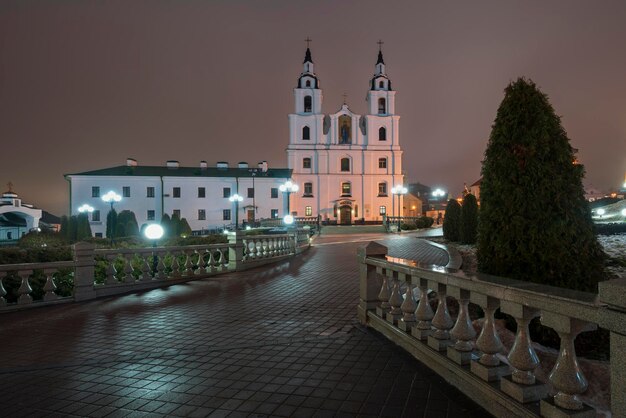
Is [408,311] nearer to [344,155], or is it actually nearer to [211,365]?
[211,365]

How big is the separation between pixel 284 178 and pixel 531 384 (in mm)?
56134

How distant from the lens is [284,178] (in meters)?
58.5

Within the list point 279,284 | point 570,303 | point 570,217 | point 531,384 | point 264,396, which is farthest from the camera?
point 279,284

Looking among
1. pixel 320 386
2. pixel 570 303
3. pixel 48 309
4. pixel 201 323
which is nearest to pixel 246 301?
pixel 201 323

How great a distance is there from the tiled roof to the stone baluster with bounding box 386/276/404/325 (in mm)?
50992

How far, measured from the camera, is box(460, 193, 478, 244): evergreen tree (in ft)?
59.4

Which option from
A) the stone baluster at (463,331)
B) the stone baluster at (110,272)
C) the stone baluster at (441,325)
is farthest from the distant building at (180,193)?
the stone baluster at (463,331)

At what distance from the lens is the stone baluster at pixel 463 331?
3.78 m

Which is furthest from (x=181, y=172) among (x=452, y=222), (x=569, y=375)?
(x=569, y=375)

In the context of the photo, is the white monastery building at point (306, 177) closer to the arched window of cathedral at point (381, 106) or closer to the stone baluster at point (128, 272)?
the arched window of cathedral at point (381, 106)

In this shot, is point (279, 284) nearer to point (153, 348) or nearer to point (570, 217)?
point (153, 348)

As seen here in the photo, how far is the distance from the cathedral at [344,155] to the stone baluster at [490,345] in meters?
57.6

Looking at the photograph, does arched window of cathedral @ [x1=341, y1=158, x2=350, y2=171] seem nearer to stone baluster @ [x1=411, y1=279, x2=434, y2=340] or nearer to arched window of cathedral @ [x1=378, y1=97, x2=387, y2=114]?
arched window of cathedral @ [x1=378, y1=97, x2=387, y2=114]

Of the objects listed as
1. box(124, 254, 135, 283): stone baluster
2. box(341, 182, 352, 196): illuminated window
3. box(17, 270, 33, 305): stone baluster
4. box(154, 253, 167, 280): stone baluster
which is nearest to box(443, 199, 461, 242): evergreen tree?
box(154, 253, 167, 280): stone baluster
